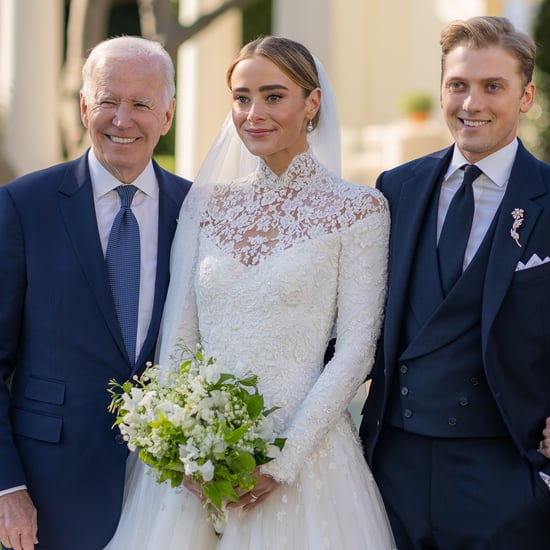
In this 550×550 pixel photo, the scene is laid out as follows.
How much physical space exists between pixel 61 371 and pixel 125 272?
1.52ft

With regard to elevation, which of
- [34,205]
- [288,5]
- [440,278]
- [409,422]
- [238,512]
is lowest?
[238,512]

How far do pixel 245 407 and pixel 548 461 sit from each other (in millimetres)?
1098

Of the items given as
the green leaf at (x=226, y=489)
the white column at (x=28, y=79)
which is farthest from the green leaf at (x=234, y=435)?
the white column at (x=28, y=79)

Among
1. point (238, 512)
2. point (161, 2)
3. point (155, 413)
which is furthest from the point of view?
point (161, 2)

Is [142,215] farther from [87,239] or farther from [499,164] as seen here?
[499,164]

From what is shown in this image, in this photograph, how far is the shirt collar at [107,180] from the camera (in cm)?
411

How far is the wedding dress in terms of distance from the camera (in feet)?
12.4

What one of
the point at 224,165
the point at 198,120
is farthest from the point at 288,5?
the point at 224,165

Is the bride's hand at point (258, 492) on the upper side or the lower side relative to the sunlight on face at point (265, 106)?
lower

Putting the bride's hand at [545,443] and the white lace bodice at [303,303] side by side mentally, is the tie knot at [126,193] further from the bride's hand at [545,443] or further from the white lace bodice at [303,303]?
the bride's hand at [545,443]

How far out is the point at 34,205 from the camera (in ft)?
13.0

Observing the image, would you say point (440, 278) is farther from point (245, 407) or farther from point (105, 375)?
point (105, 375)

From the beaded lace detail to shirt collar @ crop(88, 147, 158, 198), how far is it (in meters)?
0.27

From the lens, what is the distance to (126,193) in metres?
4.09
